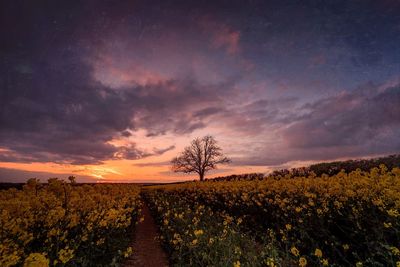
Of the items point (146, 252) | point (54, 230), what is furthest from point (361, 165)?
point (54, 230)

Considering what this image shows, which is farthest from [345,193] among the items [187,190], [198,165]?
[198,165]

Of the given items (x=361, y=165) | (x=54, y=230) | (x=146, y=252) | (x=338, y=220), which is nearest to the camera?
(x=54, y=230)

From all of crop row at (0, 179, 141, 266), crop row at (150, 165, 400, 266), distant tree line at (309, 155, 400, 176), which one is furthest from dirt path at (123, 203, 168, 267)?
distant tree line at (309, 155, 400, 176)

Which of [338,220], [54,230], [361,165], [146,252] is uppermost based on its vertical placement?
[361,165]

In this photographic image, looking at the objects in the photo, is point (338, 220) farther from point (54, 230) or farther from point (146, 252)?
point (54, 230)

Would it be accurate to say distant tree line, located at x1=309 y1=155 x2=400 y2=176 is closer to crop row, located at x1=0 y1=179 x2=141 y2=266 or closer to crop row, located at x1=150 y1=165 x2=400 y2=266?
crop row, located at x1=150 y1=165 x2=400 y2=266

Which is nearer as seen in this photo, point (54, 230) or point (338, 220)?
point (54, 230)

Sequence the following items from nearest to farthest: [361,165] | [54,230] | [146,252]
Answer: [54,230]
[146,252]
[361,165]

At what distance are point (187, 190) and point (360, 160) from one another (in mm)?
14849

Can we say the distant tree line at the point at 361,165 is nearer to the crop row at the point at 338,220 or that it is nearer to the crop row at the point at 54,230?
the crop row at the point at 338,220

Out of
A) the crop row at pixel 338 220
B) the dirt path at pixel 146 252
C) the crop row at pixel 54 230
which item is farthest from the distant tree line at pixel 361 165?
the crop row at pixel 54 230

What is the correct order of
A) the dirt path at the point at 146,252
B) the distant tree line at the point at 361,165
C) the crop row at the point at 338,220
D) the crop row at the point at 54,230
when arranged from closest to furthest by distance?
the crop row at the point at 54,230 → the crop row at the point at 338,220 → the dirt path at the point at 146,252 → the distant tree line at the point at 361,165

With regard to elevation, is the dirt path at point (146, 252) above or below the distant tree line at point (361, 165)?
below

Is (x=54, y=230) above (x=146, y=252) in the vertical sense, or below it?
above
